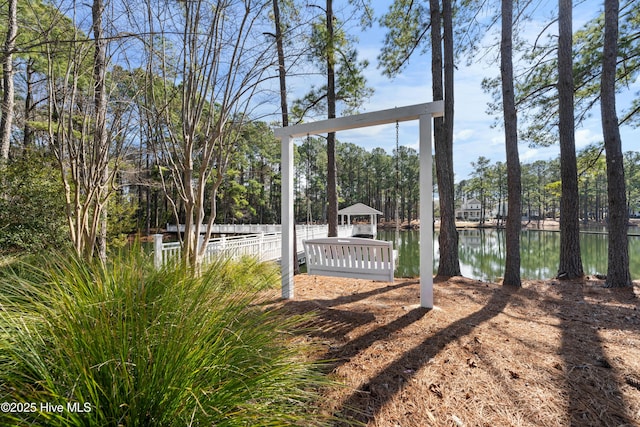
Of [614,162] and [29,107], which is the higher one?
[29,107]

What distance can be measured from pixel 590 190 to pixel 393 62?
37.4 m

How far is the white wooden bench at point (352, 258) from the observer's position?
3.15 metres

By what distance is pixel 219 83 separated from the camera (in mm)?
3047

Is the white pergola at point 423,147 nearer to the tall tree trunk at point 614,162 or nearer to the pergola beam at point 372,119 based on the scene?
the pergola beam at point 372,119

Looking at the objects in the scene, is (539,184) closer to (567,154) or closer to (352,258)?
(567,154)

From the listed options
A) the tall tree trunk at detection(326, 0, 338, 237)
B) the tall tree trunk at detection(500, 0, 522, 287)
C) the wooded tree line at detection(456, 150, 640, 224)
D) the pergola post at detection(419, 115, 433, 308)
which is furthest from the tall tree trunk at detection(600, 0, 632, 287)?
the wooded tree line at detection(456, 150, 640, 224)

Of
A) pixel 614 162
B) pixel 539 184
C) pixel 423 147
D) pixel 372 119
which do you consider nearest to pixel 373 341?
pixel 423 147

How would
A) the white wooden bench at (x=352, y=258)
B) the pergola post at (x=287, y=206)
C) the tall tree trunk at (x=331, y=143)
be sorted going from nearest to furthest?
the white wooden bench at (x=352, y=258), the pergola post at (x=287, y=206), the tall tree trunk at (x=331, y=143)

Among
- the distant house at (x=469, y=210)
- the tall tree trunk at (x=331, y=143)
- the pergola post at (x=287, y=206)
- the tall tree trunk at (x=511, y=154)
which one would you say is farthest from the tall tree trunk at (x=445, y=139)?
the distant house at (x=469, y=210)

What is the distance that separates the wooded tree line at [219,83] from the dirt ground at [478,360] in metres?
1.26

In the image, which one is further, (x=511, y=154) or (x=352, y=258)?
(x=511, y=154)

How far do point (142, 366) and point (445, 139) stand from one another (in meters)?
5.27

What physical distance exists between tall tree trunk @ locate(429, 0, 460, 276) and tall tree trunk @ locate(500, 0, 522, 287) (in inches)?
30.7

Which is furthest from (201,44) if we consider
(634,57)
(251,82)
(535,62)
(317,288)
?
(634,57)
